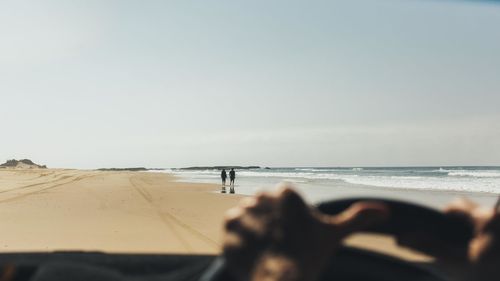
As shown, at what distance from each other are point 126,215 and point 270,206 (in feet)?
48.7

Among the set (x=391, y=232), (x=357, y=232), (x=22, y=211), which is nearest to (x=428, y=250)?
(x=391, y=232)

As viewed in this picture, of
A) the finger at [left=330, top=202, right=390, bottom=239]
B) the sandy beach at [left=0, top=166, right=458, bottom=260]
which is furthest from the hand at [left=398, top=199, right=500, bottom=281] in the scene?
the sandy beach at [left=0, top=166, right=458, bottom=260]

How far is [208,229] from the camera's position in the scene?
1227 cm

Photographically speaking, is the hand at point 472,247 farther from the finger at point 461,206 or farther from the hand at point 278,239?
the hand at point 278,239

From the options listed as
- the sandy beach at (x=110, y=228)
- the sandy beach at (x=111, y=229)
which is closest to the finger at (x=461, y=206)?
the sandy beach at (x=111, y=229)

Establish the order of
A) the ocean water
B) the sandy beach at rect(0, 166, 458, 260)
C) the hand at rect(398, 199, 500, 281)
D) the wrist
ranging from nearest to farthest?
the wrist, the hand at rect(398, 199, 500, 281), the sandy beach at rect(0, 166, 458, 260), the ocean water

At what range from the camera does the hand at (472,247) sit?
3.25 ft

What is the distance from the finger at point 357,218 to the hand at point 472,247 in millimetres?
142

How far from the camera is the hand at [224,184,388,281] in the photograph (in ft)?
2.85

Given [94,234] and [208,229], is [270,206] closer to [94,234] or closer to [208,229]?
[94,234]

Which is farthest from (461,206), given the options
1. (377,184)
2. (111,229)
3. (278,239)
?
(377,184)

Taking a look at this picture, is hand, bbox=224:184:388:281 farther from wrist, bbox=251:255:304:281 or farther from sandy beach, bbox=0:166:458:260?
sandy beach, bbox=0:166:458:260

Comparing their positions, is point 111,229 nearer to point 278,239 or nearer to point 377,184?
point 278,239

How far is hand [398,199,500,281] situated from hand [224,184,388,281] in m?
0.24
